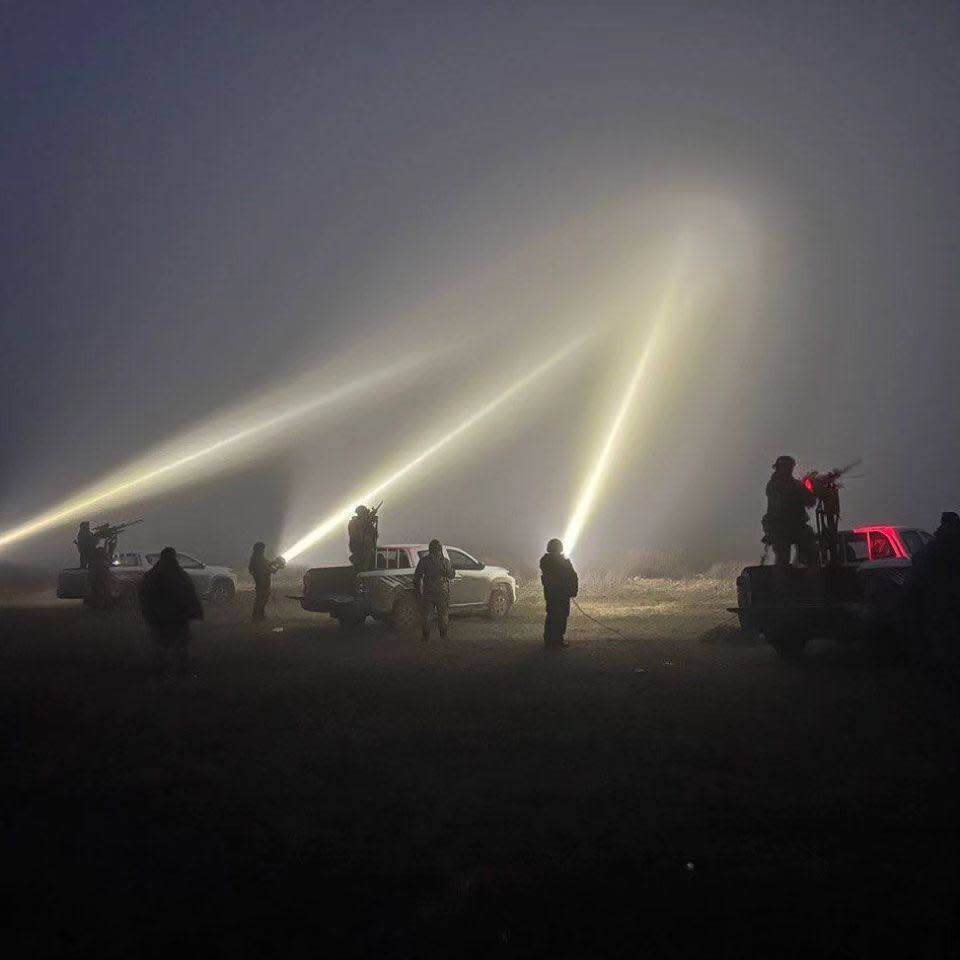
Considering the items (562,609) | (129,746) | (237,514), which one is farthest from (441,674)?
(237,514)

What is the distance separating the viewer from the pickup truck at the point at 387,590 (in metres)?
16.0

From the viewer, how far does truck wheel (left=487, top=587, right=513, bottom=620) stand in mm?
18641

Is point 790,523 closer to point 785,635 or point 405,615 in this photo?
point 785,635

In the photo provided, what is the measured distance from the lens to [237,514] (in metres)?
54.4

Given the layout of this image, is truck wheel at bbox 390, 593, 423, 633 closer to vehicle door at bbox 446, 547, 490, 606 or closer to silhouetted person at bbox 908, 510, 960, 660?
vehicle door at bbox 446, 547, 490, 606

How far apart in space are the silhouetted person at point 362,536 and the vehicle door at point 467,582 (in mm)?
1697

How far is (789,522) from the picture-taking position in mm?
11148

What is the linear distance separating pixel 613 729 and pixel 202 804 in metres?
3.44

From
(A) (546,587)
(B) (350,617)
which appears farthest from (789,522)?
(B) (350,617)

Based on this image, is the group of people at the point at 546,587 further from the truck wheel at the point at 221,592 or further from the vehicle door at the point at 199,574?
the truck wheel at the point at 221,592

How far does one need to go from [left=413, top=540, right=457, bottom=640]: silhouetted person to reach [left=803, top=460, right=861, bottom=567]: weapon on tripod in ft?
20.8

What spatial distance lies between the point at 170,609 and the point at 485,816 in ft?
24.3

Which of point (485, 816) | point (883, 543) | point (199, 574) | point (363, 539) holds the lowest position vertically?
point (485, 816)

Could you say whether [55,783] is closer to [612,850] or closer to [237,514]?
[612,850]
